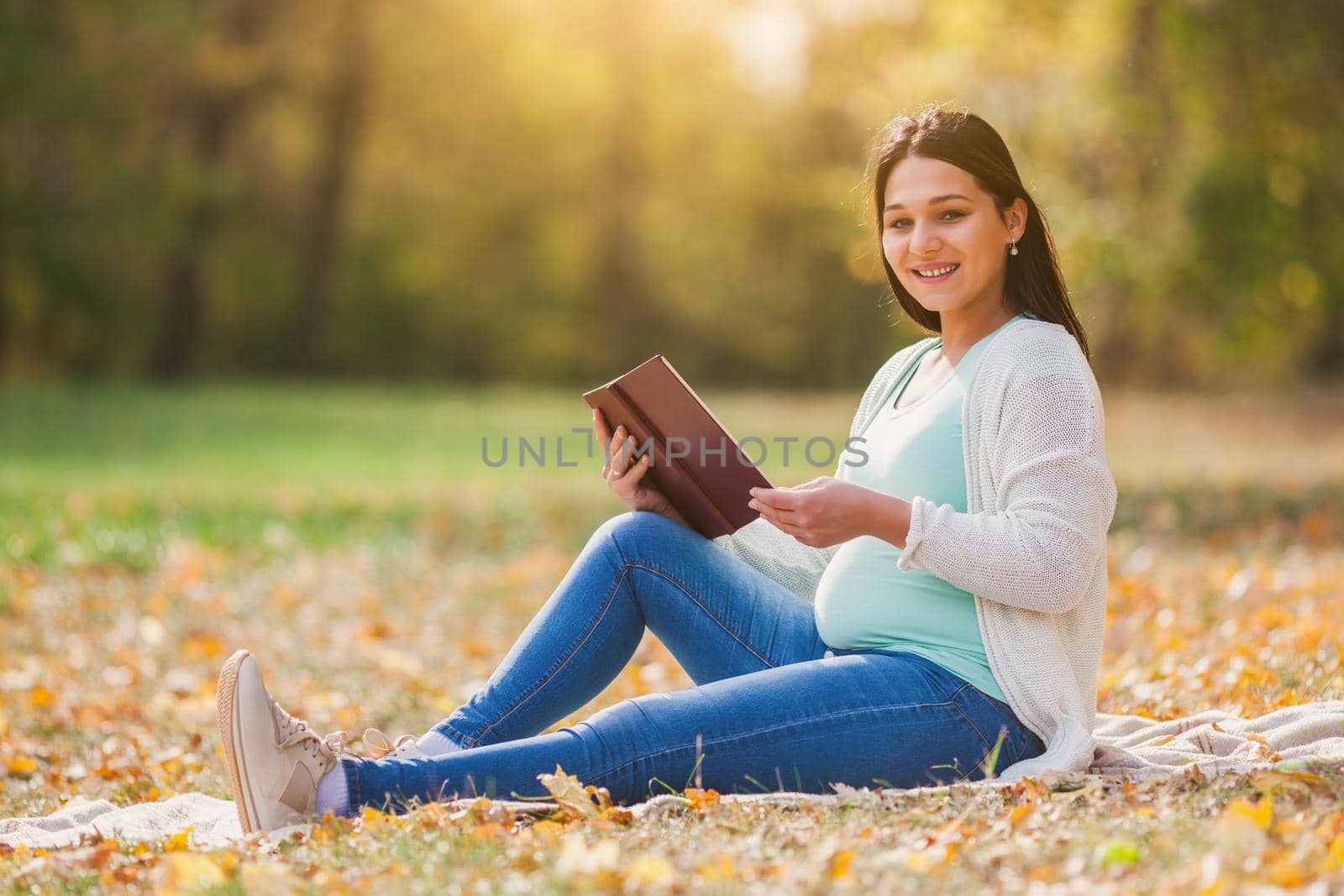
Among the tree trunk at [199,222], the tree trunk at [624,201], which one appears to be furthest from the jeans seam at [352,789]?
the tree trunk at [624,201]

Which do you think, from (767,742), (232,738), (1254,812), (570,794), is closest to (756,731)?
(767,742)

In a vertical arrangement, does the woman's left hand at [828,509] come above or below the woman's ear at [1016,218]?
below

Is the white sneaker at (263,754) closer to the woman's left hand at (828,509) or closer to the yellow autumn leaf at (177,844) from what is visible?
the yellow autumn leaf at (177,844)

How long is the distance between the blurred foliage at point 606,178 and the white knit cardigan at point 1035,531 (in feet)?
21.8

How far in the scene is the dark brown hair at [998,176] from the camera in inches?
115

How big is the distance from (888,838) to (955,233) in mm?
1320

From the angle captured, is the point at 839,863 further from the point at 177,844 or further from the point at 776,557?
the point at 177,844

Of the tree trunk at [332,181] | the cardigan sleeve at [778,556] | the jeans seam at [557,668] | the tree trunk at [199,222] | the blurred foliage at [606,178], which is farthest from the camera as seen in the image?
the tree trunk at [332,181]

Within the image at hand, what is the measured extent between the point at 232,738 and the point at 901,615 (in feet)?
4.72

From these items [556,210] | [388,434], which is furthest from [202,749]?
[556,210]

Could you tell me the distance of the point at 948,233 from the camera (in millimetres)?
2949

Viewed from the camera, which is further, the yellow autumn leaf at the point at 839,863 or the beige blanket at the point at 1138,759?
the beige blanket at the point at 1138,759

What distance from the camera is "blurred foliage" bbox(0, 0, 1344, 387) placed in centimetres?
1107

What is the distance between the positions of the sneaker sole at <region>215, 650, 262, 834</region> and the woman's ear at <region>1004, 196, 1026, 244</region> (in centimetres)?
191
